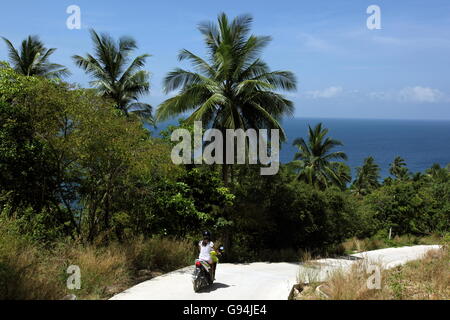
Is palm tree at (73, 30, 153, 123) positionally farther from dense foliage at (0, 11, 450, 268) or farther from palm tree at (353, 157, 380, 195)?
palm tree at (353, 157, 380, 195)

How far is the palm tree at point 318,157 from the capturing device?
32.5 meters

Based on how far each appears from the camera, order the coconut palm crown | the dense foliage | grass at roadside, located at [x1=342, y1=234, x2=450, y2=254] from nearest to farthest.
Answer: the dense foliage < the coconut palm crown < grass at roadside, located at [x1=342, y1=234, x2=450, y2=254]

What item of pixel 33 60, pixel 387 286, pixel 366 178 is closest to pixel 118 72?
pixel 33 60

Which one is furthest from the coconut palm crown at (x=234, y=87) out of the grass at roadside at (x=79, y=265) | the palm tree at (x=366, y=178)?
the palm tree at (x=366, y=178)

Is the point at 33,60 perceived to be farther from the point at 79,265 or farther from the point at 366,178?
the point at 366,178

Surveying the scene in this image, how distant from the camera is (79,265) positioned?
850 cm

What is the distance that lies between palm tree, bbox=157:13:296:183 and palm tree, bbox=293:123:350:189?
1625cm

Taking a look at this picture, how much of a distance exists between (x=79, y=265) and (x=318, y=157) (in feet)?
90.4

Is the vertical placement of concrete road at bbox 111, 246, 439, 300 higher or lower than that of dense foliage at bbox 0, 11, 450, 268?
lower

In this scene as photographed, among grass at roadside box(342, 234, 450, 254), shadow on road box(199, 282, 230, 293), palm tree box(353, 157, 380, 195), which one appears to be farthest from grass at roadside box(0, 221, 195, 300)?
palm tree box(353, 157, 380, 195)

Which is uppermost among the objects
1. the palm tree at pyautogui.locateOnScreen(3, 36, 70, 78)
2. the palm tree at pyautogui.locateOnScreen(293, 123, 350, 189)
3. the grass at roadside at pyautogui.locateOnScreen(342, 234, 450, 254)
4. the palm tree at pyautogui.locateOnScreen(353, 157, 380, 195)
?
the palm tree at pyautogui.locateOnScreen(3, 36, 70, 78)

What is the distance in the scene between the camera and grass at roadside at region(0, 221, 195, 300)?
671cm

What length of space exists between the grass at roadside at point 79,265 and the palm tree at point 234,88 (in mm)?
6178
